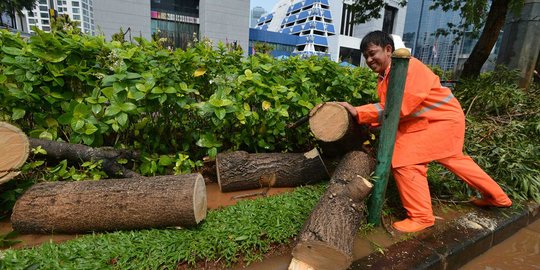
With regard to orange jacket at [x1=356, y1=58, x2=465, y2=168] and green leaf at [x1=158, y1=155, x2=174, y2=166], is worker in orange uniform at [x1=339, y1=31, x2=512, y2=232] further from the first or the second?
green leaf at [x1=158, y1=155, x2=174, y2=166]

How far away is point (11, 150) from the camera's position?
2178 mm

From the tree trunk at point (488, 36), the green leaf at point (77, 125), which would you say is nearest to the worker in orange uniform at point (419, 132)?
the green leaf at point (77, 125)

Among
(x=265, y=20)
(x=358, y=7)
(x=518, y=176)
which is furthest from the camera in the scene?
(x=265, y=20)

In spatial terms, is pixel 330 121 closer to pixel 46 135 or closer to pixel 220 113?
pixel 220 113

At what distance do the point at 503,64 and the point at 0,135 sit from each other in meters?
8.04

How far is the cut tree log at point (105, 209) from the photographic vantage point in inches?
84.5

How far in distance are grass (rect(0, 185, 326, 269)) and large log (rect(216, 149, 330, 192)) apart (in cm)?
57

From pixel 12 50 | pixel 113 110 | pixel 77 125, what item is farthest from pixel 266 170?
pixel 12 50

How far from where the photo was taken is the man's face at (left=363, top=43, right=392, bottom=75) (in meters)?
2.62

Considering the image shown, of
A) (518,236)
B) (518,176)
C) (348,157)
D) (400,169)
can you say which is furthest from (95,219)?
(518,176)

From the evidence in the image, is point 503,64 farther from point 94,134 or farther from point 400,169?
point 94,134

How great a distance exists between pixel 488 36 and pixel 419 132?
4912 mm

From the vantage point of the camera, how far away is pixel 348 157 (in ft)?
9.66

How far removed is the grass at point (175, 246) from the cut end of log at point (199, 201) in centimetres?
10
